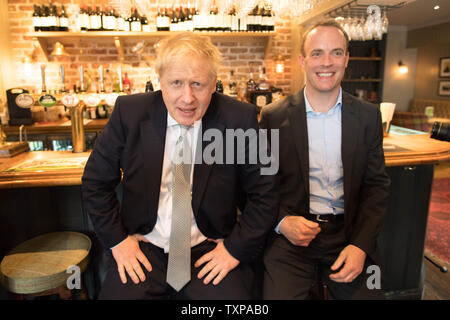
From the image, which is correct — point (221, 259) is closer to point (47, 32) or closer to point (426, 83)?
point (47, 32)

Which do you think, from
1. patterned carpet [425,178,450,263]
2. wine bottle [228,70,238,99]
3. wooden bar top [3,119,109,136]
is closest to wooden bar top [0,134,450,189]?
patterned carpet [425,178,450,263]

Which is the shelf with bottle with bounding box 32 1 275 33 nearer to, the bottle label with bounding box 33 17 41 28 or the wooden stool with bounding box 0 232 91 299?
the bottle label with bounding box 33 17 41 28

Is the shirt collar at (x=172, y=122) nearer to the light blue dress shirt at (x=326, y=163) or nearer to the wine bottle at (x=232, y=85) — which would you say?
the light blue dress shirt at (x=326, y=163)

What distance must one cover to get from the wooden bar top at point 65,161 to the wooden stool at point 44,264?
0.29 metres

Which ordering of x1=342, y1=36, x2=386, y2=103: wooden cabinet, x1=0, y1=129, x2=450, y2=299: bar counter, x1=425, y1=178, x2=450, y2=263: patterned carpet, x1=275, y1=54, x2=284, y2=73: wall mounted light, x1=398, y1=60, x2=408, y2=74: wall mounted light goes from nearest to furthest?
x1=0, y1=129, x2=450, y2=299: bar counter
x1=425, y1=178, x2=450, y2=263: patterned carpet
x1=275, y1=54, x2=284, y2=73: wall mounted light
x1=342, y1=36, x2=386, y2=103: wooden cabinet
x1=398, y1=60, x2=408, y2=74: wall mounted light

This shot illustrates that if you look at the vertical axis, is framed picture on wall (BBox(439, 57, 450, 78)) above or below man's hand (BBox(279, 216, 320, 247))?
above

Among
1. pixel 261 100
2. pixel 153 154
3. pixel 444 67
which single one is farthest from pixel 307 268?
pixel 444 67

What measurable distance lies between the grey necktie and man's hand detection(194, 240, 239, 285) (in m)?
0.06

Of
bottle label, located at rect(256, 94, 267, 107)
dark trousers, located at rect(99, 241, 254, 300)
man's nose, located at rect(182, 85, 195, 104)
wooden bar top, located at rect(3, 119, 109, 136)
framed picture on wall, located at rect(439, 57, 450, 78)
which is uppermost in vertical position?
framed picture on wall, located at rect(439, 57, 450, 78)

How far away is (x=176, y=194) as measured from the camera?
4.21ft

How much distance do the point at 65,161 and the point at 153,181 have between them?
2.47 ft

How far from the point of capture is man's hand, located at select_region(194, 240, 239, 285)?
1.22m

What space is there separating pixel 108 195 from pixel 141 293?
1.32 feet

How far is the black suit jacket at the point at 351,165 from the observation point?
151 cm
